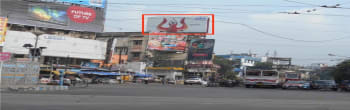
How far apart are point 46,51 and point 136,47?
2180 centimetres

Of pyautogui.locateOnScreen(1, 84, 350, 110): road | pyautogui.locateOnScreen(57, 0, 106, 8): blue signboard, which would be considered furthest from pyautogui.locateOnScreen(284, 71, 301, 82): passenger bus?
pyautogui.locateOnScreen(57, 0, 106, 8): blue signboard

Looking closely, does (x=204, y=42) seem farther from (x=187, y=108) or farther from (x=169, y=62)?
(x=187, y=108)

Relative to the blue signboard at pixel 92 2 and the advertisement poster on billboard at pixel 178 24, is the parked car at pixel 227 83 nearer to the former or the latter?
the advertisement poster on billboard at pixel 178 24

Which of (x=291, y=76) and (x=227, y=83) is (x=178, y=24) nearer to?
(x=227, y=83)

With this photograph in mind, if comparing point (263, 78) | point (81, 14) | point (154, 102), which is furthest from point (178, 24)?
point (154, 102)

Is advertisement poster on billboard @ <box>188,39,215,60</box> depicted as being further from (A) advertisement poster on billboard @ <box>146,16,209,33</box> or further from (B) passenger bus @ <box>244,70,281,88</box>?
(B) passenger bus @ <box>244,70,281,88</box>

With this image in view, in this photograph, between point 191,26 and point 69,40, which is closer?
point 69,40

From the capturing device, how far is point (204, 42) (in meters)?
64.4

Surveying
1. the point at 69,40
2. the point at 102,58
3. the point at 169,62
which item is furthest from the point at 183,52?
the point at 69,40

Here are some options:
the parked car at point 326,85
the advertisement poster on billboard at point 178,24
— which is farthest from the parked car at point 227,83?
the advertisement poster on billboard at point 178,24

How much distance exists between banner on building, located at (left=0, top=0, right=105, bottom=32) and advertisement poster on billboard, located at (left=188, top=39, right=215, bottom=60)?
17794 mm

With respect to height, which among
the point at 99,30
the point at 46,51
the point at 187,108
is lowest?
the point at 187,108

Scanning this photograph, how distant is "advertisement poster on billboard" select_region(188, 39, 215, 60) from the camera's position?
6412cm

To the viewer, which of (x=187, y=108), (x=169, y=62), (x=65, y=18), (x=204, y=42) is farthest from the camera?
(x=169, y=62)
